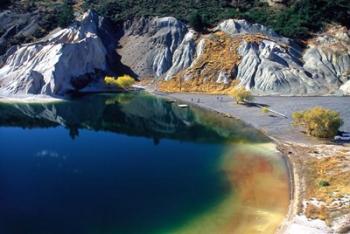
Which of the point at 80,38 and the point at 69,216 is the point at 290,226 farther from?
the point at 80,38

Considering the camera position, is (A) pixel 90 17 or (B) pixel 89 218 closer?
(B) pixel 89 218

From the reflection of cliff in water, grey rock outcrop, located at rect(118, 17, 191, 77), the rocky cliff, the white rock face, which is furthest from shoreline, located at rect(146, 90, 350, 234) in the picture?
the white rock face

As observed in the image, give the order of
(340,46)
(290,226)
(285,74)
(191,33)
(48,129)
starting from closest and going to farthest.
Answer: (290,226), (48,129), (285,74), (340,46), (191,33)

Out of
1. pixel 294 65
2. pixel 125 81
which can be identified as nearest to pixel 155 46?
pixel 125 81

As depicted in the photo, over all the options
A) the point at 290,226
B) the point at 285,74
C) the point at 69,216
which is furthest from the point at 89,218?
the point at 285,74

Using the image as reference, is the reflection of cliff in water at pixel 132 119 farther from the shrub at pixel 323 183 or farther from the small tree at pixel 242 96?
the shrub at pixel 323 183

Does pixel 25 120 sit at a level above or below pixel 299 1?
below
